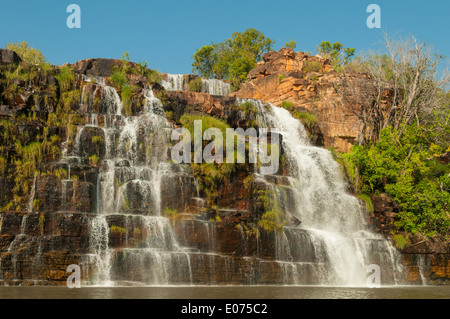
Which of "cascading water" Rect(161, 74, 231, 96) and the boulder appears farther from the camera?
"cascading water" Rect(161, 74, 231, 96)

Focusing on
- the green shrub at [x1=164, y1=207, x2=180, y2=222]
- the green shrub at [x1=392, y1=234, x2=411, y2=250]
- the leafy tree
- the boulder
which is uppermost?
the boulder

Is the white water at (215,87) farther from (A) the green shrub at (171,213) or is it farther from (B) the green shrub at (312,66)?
(A) the green shrub at (171,213)

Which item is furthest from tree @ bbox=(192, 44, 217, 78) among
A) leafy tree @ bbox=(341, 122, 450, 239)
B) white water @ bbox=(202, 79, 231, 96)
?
leafy tree @ bbox=(341, 122, 450, 239)

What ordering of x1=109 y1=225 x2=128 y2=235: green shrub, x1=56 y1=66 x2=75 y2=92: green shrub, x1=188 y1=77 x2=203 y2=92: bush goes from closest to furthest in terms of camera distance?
1. x1=109 y1=225 x2=128 y2=235: green shrub
2. x1=56 y1=66 x2=75 y2=92: green shrub
3. x1=188 y1=77 x2=203 y2=92: bush

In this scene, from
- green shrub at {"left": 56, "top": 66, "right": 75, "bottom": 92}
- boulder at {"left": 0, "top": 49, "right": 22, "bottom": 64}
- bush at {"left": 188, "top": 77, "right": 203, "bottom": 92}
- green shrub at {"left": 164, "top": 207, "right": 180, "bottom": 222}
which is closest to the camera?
green shrub at {"left": 164, "top": 207, "right": 180, "bottom": 222}

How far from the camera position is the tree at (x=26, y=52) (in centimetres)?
4541

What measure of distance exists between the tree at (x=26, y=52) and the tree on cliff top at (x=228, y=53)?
18737mm

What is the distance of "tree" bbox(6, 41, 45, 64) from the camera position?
45.4 metres

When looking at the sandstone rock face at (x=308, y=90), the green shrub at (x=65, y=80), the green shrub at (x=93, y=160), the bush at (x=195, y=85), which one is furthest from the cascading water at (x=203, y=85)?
the green shrub at (x=93, y=160)

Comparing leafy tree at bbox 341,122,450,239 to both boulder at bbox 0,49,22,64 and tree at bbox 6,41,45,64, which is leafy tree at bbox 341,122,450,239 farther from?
tree at bbox 6,41,45,64

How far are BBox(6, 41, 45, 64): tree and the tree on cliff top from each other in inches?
738

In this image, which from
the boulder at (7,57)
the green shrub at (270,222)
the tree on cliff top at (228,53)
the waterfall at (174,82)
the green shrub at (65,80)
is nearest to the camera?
the green shrub at (270,222)
